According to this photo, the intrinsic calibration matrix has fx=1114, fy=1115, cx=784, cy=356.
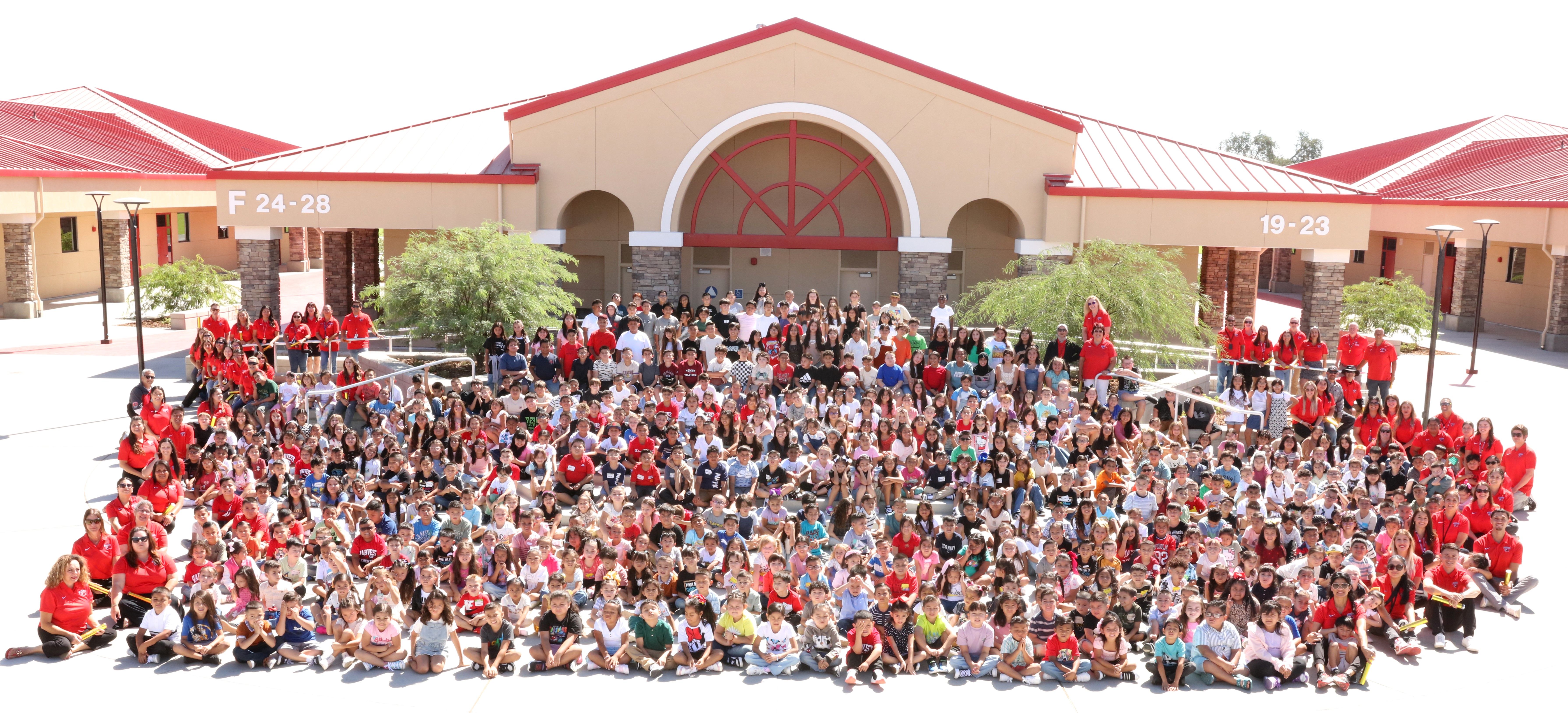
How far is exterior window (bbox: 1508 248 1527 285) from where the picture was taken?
30156 mm

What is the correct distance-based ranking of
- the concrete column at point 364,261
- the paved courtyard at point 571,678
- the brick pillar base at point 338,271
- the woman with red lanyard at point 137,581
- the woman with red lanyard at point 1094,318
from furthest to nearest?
the concrete column at point 364,261 → the brick pillar base at point 338,271 → the woman with red lanyard at point 1094,318 → the woman with red lanyard at point 137,581 → the paved courtyard at point 571,678

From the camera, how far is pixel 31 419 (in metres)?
16.8

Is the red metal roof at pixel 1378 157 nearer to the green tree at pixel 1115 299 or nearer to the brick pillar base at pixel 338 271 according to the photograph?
the green tree at pixel 1115 299

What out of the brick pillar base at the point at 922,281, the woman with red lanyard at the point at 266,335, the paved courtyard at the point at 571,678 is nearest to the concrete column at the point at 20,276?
the woman with red lanyard at the point at 266,335

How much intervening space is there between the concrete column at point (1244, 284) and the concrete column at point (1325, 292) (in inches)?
186

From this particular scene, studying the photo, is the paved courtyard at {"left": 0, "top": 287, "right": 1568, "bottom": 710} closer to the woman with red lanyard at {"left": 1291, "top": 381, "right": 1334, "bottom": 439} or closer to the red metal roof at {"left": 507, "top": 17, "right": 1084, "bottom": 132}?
the woman with red lanyard at {"left": 1291, "top": 381, "right": 1334, "bottom": 439}

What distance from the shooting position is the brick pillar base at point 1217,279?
92.7 feet

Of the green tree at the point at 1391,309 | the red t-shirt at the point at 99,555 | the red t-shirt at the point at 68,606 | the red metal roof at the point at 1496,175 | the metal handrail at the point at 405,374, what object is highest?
the red metal roof at the point at 1496,175

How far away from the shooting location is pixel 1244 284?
89.8ft

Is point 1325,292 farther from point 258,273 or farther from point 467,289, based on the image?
point 258,273

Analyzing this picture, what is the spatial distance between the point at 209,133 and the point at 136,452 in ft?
112

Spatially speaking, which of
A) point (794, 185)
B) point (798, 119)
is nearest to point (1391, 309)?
point (794, 185)

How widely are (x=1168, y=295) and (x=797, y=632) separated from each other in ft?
34.3

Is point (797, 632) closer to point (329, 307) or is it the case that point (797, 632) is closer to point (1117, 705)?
point (1117, 705)
